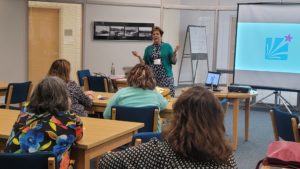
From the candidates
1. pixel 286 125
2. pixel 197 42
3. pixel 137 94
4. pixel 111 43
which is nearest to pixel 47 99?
pixel 137 94

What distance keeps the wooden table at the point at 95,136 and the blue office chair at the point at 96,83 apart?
2.64 m

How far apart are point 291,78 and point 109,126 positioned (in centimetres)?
480

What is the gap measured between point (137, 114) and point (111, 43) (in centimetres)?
534

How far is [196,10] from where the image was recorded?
9336 mm

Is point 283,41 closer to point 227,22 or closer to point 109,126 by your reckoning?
point 227,22

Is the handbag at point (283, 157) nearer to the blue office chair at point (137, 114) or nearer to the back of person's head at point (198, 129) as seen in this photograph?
the back of person's head at point (198, 129)

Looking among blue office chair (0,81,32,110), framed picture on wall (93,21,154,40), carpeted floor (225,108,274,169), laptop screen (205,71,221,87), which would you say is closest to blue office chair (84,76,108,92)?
blue office chair (0,81,32,110)

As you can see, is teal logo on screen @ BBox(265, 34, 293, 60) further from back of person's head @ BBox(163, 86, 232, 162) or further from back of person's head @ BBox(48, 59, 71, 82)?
back of person's head @ BBox(163, 86, 232, 162)

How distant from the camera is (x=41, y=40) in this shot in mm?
8469

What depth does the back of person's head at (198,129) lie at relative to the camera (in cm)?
171

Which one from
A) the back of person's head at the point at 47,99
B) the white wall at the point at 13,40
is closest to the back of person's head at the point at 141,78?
the back of person's head at the point at 47,99

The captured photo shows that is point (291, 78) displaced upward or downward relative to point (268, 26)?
downward

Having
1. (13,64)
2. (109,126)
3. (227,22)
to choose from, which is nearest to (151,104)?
(109,126)

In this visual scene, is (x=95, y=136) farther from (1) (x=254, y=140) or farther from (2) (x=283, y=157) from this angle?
(1) (x=254, y=140)
